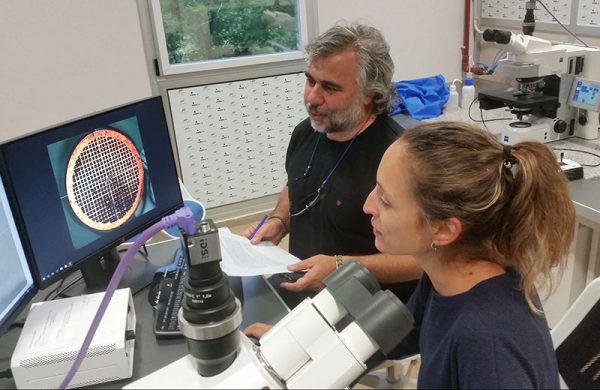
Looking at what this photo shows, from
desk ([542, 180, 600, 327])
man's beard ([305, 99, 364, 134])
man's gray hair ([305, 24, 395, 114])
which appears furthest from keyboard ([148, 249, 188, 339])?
desk ([542, 180, 600, 327])

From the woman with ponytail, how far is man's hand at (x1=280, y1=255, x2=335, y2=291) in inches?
14.3

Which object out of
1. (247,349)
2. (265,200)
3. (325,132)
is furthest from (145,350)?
(265,200)

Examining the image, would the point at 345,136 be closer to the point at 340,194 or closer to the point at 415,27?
the point at 340,194

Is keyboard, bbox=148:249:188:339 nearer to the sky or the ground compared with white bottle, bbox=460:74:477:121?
nearer to the ground

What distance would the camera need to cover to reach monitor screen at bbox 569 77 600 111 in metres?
2.05

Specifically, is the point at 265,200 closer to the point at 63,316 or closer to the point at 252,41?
the point at 252,41

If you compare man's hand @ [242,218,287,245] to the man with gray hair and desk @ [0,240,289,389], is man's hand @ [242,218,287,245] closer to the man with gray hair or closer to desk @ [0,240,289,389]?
the man with gray hair

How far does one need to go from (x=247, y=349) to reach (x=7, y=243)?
656mm

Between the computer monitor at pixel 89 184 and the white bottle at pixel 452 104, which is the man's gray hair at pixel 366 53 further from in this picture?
the white bottle at pixel 452 104

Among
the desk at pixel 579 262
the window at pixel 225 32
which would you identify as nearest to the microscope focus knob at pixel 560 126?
the desk at pixel 579 262

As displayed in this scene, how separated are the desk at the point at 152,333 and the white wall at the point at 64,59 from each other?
1.68 metres

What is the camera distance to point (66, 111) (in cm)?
273

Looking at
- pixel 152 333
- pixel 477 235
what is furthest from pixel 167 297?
pixel 477 235

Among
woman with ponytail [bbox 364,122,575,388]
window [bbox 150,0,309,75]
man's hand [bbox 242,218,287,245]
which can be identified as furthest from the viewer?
window [bbox 150,0,309,75]
